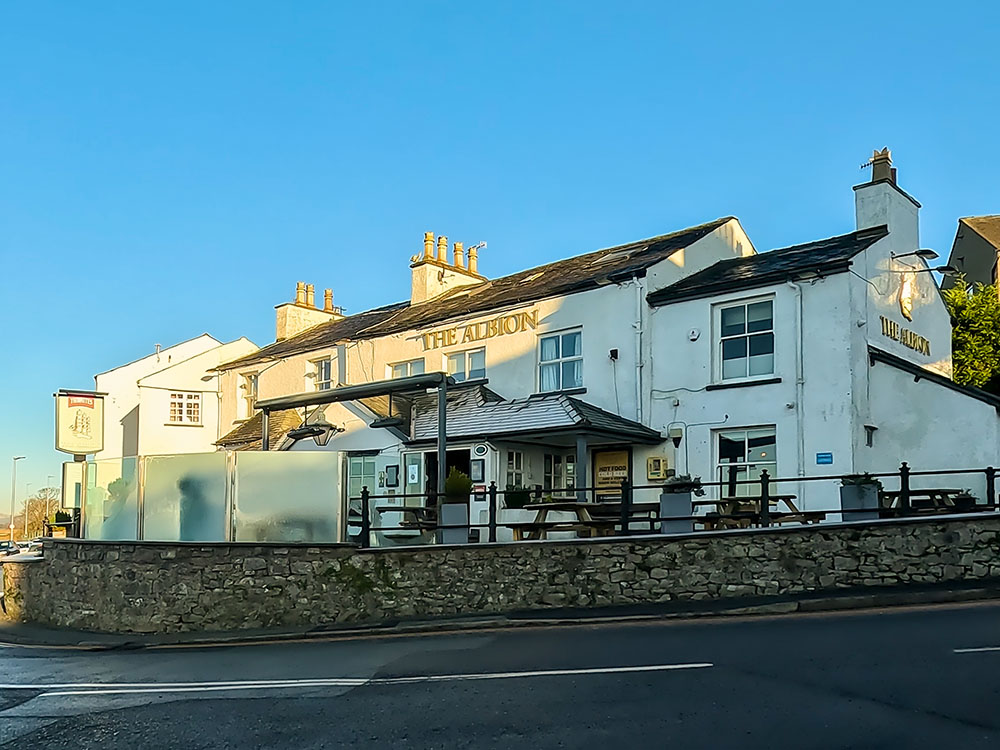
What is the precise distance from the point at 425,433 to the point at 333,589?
7289mm

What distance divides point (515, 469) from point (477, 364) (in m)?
3.79

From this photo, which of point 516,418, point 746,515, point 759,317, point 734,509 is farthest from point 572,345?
point 746,515

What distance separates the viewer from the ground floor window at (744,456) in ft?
64.2

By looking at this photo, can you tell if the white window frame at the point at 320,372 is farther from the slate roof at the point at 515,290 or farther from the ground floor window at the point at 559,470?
the ground floor window at the point at 559,470

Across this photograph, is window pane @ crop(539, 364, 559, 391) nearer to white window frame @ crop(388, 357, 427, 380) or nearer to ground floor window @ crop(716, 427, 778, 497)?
white window frame @ crop(388, 357, 427, 380)

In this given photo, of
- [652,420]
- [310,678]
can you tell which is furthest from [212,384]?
[310,678]

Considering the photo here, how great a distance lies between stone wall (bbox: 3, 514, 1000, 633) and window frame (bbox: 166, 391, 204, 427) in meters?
16.5

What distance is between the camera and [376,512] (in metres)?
18.2

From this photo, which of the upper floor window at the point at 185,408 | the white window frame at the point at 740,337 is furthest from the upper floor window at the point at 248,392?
the white window frame at the point at 740,337

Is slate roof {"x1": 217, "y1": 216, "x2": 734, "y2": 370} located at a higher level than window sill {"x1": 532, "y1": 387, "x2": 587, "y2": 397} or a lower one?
higher

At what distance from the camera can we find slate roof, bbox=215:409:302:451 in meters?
28.4

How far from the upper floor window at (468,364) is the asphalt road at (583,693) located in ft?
41.3

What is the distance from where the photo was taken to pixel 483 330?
25047 millimetres

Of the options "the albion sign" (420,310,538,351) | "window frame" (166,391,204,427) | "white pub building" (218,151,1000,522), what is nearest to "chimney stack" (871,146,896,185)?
"white pub building" (218,151,1000,522)
